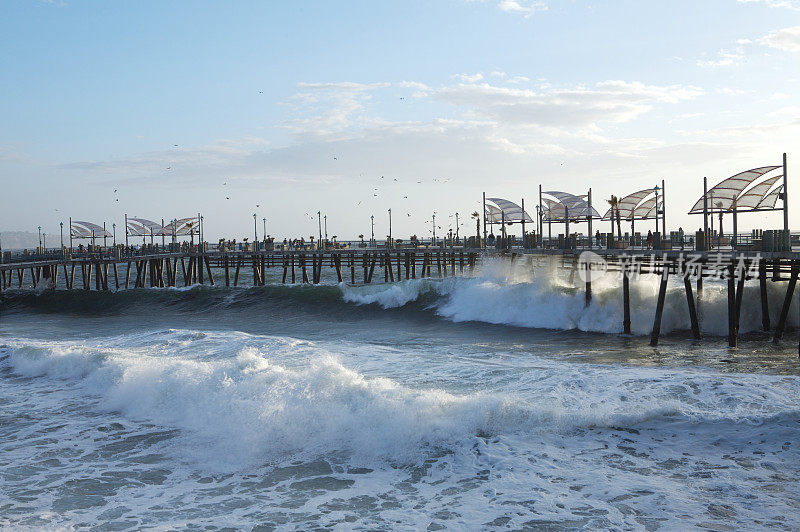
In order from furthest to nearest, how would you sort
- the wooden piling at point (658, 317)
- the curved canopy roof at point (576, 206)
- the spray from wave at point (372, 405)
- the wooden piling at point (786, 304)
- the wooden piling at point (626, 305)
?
1. the curved canopy roof at point (576, 206)
2. the wooden piling at point (626, 305)
3. the wooden piling at point (658, 317)
4. the wooden piling at point (786, 304)
5. the spray from wave at point (372, 405)

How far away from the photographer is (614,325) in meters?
25.4

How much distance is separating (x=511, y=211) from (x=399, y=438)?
34924 mm

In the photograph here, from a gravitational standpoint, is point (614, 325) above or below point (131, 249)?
below

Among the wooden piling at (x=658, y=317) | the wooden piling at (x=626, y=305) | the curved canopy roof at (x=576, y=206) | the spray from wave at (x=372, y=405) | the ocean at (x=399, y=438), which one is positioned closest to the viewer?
the ocean at (x=399, y=438)

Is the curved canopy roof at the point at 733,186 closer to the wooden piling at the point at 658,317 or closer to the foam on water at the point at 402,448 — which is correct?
the wooden piling at the point at 658,317

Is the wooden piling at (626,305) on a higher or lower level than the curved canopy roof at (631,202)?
lower

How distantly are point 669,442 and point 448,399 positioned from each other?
384 centimetres

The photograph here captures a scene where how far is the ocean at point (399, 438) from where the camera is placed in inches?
299

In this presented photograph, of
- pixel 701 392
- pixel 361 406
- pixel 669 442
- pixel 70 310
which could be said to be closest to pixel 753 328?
pixel 701 392

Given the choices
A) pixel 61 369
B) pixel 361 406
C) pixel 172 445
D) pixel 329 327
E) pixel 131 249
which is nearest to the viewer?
pixel 172 445

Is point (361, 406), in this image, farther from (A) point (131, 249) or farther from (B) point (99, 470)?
(A) point (131, 249)

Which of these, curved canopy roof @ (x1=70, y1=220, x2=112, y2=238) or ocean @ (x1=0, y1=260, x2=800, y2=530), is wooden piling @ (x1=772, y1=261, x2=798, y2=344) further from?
curved canopy roof @ (x1=70, y1=220, x2=112, y2=238)

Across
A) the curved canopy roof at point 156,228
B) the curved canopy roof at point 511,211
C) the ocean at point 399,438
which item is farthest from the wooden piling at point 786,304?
the curved canopy roof at point 156,228

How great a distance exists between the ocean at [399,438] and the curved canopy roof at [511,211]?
23.9 m
